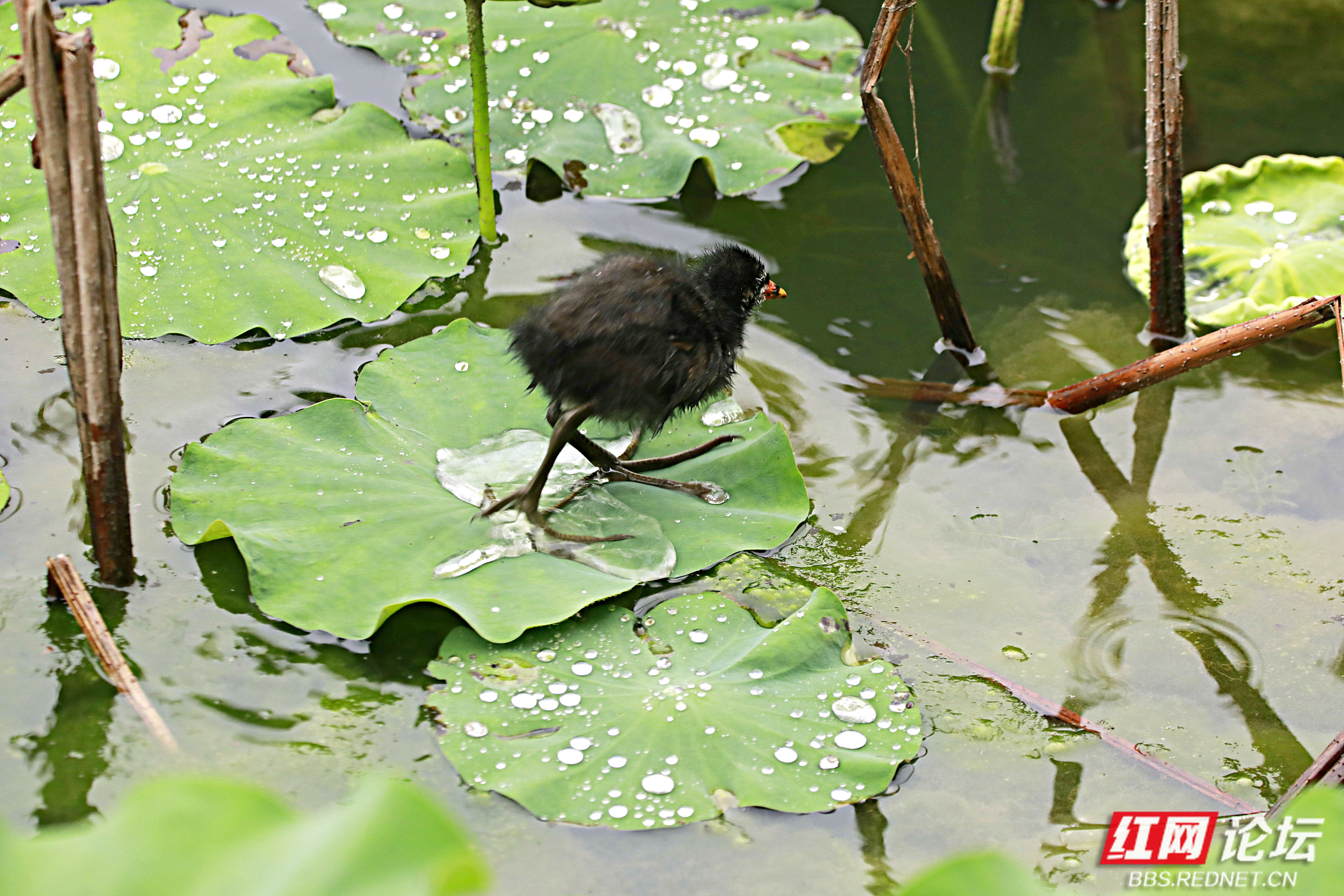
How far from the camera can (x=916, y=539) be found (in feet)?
7.51

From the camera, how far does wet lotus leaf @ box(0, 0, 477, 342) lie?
2451 mm

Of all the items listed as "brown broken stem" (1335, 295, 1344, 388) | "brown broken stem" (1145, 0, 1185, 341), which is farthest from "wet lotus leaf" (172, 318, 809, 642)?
"brown broken stem" (1145, 0, 1185, 341)

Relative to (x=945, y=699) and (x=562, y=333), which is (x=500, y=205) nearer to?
(x=562, y=333)

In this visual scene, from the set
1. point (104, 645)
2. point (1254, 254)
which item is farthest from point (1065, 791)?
point (1254, 254)

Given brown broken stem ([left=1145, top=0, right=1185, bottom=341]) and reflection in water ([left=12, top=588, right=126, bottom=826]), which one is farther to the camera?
brown broken stem ([left=1145, top=0, right=1185, bottom=341])

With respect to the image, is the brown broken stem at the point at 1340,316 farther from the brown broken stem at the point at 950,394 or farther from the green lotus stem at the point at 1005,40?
the green lotus stem at the point at 1005,40

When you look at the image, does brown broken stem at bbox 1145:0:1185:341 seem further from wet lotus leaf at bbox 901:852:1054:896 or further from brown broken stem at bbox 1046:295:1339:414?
wet lotus leaf at bbox 901:852:1054:896

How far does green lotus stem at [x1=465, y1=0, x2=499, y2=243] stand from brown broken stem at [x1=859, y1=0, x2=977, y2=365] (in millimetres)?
966

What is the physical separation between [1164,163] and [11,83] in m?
2.48

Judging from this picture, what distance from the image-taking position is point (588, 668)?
70.6 inches

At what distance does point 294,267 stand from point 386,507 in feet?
2.83

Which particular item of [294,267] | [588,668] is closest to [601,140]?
[294,267]

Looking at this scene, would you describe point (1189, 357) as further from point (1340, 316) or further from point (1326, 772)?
point (1326, 772)

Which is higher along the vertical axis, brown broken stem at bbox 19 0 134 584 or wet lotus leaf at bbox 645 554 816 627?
brown broken stem at bbox 19 0 134 584
